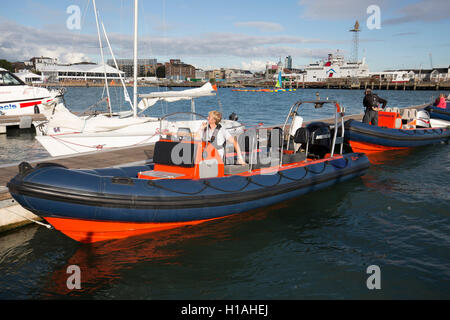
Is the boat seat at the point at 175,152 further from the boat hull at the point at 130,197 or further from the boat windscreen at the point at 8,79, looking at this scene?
the boat windscreen at the point at 8,79

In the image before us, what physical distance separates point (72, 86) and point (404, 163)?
338 ft

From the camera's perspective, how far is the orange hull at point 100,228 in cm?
506

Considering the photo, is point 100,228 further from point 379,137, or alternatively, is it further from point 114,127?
point 379,137

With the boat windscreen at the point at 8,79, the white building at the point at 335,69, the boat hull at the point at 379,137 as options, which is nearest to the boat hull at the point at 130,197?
the boat hull at the point at 379,137

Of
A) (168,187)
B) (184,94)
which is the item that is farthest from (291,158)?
(184,94)

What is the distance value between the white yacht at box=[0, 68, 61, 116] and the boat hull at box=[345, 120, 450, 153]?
1556cm

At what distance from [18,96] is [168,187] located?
56.4 feet

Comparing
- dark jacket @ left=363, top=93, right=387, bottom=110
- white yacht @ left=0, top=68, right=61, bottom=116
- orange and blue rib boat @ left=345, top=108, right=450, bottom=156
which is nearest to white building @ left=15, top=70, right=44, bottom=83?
white yacht @ left=0, top=68, right=61, bottom=116

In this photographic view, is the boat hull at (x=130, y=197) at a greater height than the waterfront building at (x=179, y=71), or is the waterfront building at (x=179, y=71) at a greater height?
the waterfront building at (x=179, y=71)

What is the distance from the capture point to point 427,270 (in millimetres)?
4969

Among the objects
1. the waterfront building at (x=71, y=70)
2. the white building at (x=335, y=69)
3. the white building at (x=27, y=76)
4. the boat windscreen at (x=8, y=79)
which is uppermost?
the white building at (x=335, y=69)

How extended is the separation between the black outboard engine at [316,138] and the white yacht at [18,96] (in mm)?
15286

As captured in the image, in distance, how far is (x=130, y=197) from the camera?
16.6ft
